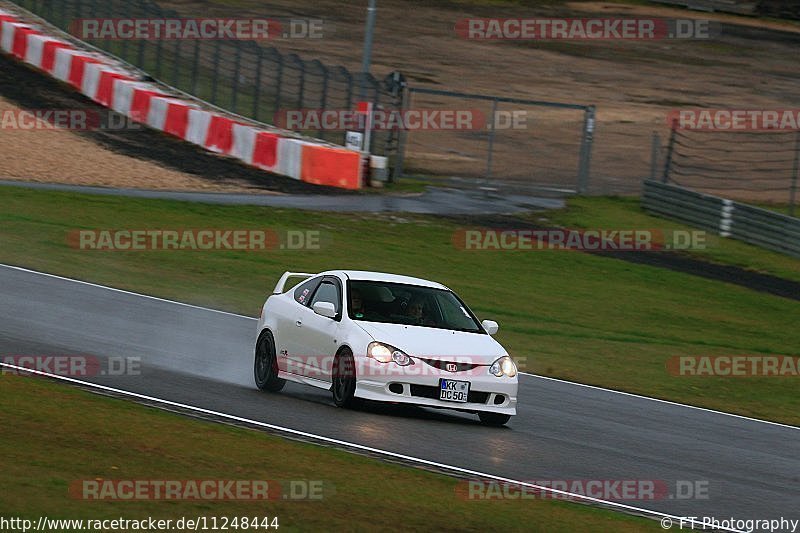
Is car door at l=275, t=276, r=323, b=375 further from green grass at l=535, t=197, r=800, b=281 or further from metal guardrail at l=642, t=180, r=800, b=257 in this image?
metal guardrail at l=642, t=180, r=800, b=257

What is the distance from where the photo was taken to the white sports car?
12.1m

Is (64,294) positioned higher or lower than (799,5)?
lower

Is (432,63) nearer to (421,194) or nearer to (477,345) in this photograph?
(421,194)

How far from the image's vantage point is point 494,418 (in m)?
12.6

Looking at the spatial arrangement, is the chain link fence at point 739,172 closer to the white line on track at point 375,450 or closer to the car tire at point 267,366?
the car tire at point 267,366

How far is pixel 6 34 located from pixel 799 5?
33936mm

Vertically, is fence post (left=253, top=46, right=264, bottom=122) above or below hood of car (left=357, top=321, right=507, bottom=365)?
above

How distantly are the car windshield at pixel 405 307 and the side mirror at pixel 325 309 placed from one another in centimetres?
26

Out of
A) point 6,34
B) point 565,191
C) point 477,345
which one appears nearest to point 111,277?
point 477,345

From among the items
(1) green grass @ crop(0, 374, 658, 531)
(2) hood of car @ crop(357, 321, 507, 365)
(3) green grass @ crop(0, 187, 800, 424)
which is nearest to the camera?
(1) green grass @ crop(0, 374, 658, 531)

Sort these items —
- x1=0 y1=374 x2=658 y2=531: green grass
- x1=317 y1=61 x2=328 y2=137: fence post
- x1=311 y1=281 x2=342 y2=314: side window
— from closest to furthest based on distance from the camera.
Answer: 1. x1=0 y1=374 x2=658 y2=531: green grass
2. x1=311 y1=281 x2=342 y2=314: side window
3. x1=317 y1=61 x2=328 y2=137: fence post

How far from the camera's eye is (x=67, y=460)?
8.88 m

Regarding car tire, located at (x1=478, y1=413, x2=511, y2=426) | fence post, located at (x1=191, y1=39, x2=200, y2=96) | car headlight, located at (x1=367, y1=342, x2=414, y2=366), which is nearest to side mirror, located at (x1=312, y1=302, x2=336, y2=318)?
car headlight, located at (x1=367, y1=342, x2=414, y2=366)

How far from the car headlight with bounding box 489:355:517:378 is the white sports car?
1 centimetres
